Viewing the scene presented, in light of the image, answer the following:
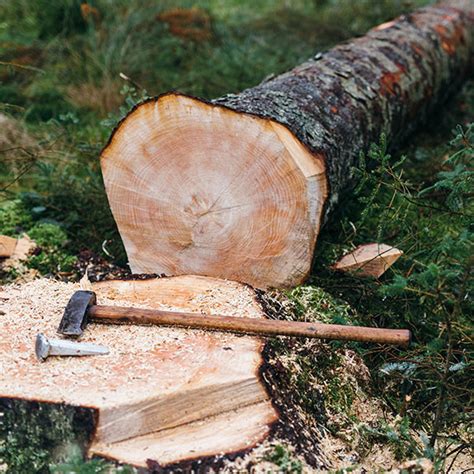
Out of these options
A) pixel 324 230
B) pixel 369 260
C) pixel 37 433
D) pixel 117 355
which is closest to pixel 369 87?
pixel 324 230

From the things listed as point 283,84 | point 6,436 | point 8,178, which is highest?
point 283,84

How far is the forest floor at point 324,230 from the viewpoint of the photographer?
8.54 ft

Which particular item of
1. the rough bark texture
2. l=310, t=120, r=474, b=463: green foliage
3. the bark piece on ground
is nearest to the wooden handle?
l=310, t=120, r=474, b=463: green foliage

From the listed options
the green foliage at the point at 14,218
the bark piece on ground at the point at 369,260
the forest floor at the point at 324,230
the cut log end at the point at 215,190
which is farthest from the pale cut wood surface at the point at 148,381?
the green foliage at the point at 14,218

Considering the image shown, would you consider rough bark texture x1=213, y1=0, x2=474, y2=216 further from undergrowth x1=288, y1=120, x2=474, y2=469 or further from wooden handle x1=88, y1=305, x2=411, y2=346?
wooden handle x1=88, y1=305, x2=411, y2=346

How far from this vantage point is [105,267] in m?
3.69

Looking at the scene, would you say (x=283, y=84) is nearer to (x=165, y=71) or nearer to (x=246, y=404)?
(x=246, y=404)

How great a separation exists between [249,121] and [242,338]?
0.94 meters

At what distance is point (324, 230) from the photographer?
3.63 m

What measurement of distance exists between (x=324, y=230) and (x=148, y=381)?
59.4 inches

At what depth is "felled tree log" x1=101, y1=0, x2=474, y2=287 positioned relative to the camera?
3109 millimetres

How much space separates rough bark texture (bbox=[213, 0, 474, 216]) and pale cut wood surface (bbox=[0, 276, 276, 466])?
2.98ft

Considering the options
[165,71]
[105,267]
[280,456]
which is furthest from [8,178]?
[280,456]

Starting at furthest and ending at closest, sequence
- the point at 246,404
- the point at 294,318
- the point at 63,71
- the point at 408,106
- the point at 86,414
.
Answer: the point at 63,71
the point at 408,106
the point at 294,318
the point at 246,404
the point at 86,414
